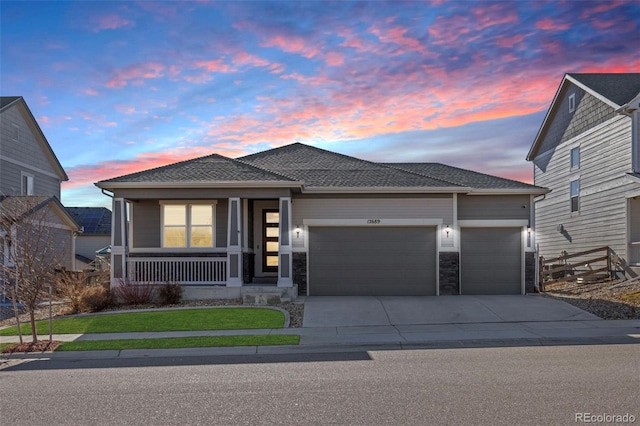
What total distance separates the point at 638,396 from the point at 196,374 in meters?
6.27

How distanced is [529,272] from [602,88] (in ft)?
32.6

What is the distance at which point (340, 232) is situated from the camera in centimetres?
1969

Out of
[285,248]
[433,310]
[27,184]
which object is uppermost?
[27,184]

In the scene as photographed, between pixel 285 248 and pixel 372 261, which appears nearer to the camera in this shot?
pixel 285 248

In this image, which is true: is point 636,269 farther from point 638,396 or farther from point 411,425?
point 411,425

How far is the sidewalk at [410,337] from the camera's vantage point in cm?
1152

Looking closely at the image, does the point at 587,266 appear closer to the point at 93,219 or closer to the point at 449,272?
the point at 449,272

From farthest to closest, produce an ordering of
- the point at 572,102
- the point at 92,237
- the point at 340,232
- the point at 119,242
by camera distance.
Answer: the point at 92,237
the point at 572,102
the point at 340,232
the point at 119,242

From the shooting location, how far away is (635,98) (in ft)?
69.8

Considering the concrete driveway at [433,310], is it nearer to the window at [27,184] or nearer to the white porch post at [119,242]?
the white porch post at [119,242]

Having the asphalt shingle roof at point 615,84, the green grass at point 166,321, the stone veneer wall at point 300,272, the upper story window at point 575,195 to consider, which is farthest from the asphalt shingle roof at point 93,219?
the asphalt shingle roof at point 615,84

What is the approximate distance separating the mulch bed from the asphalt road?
107cm

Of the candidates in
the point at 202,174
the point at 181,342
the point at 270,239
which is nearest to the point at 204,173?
the point at 202,174

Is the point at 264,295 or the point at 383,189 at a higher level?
the point at 383,189
